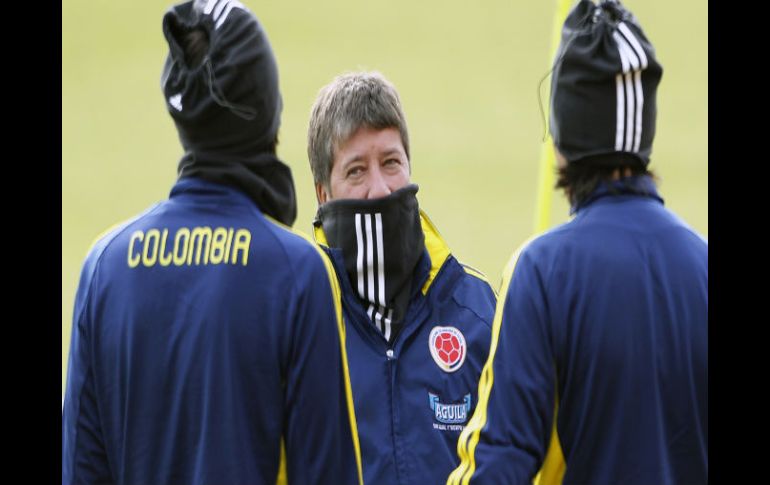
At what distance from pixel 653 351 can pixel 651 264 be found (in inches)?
7.3

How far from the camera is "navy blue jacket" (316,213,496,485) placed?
10.4 ft

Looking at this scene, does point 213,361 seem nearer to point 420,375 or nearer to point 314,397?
point 314,397

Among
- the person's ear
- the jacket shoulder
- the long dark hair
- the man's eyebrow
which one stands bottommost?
the jacket shoulder

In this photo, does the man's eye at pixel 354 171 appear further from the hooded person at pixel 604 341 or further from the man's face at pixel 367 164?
the hooded person at pixel 604 341

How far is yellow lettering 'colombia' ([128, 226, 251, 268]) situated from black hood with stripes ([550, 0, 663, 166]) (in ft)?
2.46

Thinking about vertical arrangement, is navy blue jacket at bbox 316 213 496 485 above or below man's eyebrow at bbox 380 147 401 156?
below

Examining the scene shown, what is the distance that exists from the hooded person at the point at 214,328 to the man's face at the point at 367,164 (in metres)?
0.76

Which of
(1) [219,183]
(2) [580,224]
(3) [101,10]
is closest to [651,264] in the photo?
(2) [580,224]

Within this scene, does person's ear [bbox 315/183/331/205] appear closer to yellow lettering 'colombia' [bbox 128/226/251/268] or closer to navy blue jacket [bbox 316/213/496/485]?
navy blue jacket [bbox 316/213/496/485]

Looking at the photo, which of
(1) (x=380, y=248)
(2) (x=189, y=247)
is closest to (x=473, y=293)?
(1) (x=380, y=248)

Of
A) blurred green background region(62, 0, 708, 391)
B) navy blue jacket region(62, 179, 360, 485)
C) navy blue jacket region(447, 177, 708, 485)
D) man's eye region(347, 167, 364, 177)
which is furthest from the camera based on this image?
blurred green background region(62, 0, 708, 391)

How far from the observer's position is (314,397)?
261 centimetres

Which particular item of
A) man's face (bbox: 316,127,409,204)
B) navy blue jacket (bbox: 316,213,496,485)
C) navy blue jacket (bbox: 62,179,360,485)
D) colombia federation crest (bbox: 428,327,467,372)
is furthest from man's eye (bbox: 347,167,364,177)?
navy blue jacket (bbox: 62,179,360,485)

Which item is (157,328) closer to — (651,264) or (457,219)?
(651,264)
